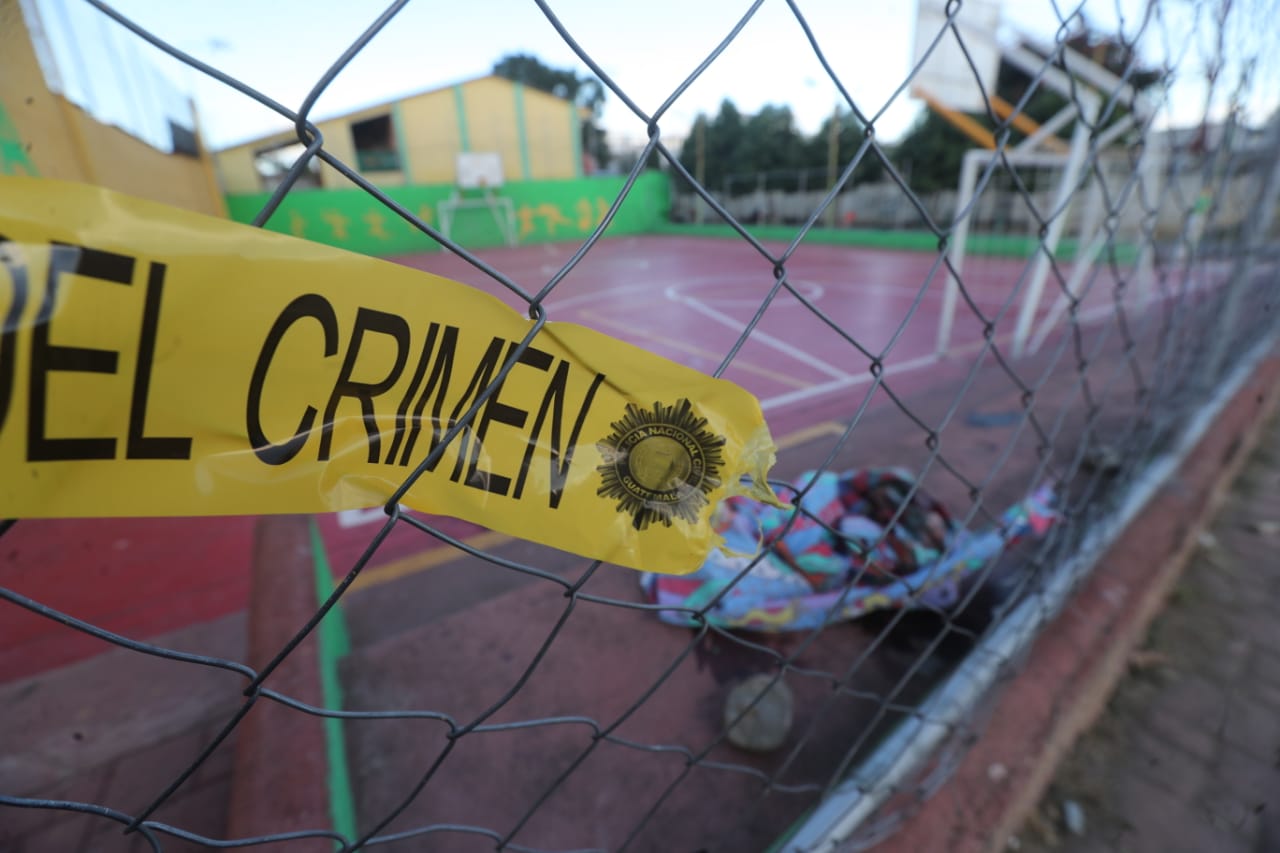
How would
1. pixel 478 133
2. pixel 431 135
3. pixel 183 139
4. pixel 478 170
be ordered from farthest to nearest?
1. pixel 478 133
2. pixel 478 170
3. pixel 431 135
4. pixel 183 139

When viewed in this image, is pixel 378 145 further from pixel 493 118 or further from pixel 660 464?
pixel 660 464

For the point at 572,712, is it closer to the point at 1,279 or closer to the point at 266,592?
the point at 266,592

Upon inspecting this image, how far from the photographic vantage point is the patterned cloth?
4.79 ft

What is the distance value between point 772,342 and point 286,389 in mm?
4807

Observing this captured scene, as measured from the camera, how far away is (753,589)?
152 centimetres

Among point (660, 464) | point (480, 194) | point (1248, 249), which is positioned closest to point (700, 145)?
point (660, 464)

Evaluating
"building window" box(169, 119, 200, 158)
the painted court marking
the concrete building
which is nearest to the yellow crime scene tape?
"building window" box(169, 119, 200, 158)

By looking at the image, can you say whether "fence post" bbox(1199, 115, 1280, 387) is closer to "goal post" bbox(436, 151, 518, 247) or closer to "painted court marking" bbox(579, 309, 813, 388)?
"painted court marking" bbox(579, 309, 813, 388)

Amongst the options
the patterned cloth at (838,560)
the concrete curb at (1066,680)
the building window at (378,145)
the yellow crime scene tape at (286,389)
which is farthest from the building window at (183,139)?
the building window at (378,145)

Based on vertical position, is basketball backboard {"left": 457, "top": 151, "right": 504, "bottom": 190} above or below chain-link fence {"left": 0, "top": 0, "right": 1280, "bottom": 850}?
above

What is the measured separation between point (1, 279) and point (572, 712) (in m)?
1.26

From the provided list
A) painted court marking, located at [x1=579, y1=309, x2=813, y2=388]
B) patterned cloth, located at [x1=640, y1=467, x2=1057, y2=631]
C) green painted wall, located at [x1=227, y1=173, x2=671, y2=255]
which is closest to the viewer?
patterned cloth, located at [x1=640, y1=467, x2=1057, y2=631]

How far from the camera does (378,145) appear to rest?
41.1 ft

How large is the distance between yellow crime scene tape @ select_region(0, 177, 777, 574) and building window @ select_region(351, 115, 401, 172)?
11.6m
